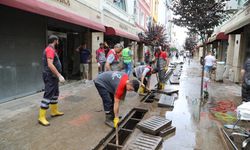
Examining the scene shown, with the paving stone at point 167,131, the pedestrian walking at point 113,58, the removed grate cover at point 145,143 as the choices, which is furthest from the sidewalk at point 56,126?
the pedestrian walking at point 113,58

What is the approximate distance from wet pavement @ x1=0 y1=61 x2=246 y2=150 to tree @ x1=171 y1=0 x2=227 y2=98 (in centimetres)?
228

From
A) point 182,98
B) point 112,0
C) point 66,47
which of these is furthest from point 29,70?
point 112,0

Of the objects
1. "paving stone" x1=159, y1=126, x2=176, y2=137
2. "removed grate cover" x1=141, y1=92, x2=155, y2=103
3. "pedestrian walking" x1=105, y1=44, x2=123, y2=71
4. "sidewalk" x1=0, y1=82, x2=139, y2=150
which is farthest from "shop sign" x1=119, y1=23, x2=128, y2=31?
"paving stone" x1=159, y1=126, x2=176, y2=137

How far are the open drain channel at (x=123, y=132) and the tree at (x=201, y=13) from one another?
278 cm

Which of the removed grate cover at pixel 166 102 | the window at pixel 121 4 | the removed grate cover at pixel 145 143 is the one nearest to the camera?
the removed grate cover at pixel 145 143

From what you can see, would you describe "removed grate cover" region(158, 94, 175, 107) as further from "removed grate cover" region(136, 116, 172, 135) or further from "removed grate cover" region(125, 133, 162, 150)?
"removed grate cover" region(125, 133, 162, 150)

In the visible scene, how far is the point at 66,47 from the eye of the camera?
34.6ft

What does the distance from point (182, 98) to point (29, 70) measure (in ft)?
17.3

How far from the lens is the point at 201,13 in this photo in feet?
29.3

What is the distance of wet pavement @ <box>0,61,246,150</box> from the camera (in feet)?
12.3

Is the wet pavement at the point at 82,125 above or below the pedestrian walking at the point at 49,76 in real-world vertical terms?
below

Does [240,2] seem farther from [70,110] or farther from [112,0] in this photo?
[70,110]

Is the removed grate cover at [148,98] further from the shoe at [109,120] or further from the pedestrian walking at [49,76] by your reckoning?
the pedestrian walking at [49,76]

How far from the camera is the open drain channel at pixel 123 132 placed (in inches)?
148
